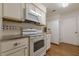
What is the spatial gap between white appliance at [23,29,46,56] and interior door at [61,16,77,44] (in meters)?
0.36

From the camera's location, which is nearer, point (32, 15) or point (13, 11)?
point (13, 11)

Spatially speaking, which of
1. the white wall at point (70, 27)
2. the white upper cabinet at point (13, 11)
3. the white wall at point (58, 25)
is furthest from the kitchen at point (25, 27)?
the white wall at point (70, 27)

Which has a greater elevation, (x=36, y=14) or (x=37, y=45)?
(x=36, y=14)

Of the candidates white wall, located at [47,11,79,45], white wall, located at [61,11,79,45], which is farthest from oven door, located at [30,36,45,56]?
white wall, located at [61,11,79,45]

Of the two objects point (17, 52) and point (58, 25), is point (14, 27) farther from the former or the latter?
point (58, 25)

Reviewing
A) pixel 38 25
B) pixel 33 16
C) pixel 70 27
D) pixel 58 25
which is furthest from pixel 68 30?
pixel 33 16

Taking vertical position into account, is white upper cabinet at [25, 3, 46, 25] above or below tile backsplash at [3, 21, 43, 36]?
above

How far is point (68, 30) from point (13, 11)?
83cm

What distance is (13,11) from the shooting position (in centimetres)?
134

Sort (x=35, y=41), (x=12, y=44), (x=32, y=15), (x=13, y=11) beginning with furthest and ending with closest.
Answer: (x=32, y=15)
(x=35, y=41)
(x=13, y=11)
(x=12, y=44)

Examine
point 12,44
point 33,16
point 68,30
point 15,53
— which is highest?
point 33,16

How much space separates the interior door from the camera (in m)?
1.37

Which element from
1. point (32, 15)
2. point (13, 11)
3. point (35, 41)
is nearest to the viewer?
point (13, 11)

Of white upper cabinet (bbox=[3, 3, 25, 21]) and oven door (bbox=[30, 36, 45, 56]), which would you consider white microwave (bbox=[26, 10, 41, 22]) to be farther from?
oven door (bbox=[30, 36, 45, 56])
